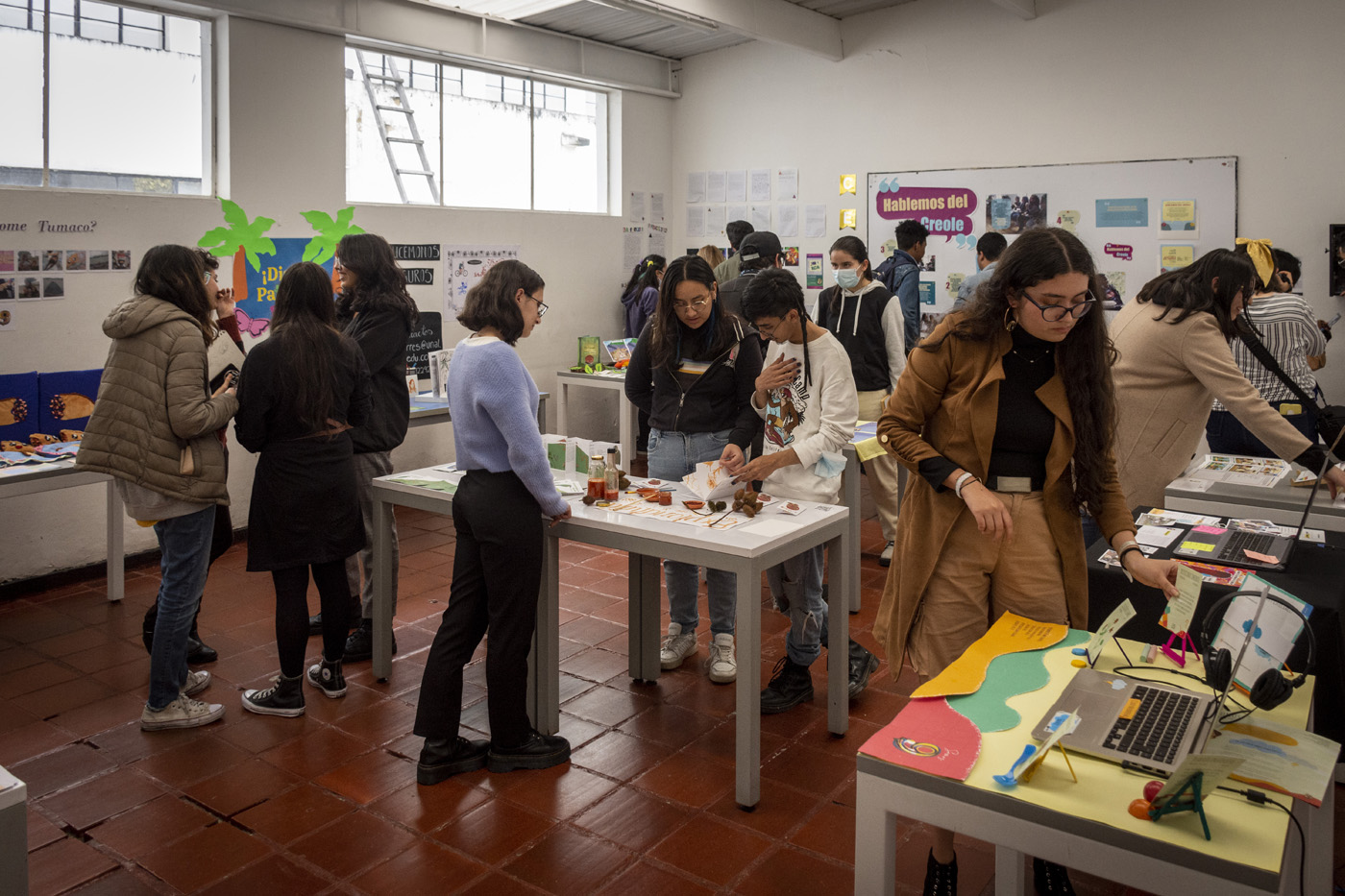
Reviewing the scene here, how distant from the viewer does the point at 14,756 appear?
3.16 meters

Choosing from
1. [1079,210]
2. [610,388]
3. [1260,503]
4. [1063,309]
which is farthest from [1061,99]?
[1063,309]

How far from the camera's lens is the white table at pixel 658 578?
2.83 m

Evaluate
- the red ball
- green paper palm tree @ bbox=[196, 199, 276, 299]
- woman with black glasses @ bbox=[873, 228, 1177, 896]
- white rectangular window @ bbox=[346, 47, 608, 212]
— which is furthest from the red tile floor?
white rectangular window @ bbox=[346, 47, 608, 212]

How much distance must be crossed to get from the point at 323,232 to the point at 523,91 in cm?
209

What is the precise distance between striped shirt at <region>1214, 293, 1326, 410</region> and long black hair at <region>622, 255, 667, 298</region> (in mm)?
4246

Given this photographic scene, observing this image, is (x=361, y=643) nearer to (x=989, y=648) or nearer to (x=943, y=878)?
(x=943, y=878)

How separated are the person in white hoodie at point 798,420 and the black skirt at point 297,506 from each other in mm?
1358

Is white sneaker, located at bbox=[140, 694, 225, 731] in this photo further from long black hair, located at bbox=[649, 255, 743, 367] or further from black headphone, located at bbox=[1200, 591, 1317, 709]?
black headphone, located at bbox=[1200, 591, 1317, 709]

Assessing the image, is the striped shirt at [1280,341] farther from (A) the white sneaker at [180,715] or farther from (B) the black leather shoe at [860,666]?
(A) the white sneaker at [180,715]

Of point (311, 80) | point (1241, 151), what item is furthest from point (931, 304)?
point (311, 80)

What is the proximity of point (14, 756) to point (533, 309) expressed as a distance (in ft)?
7.07

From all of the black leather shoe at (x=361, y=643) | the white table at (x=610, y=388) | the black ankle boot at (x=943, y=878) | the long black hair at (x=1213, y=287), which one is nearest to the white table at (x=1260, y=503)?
the long black hair at (x=1213, y=287)

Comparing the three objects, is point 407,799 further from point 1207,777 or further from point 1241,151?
point 1241,151

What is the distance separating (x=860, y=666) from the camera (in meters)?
3.71
